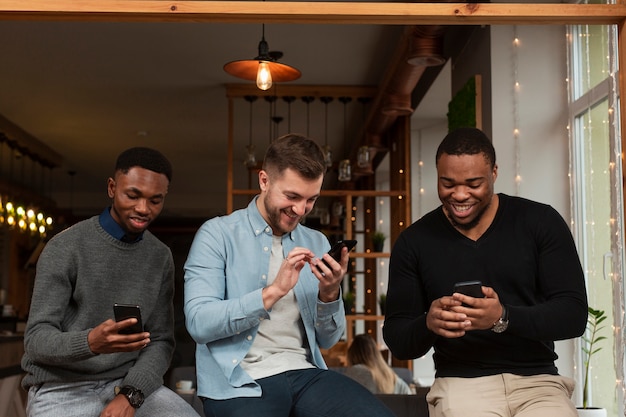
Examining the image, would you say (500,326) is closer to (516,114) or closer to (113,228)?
(113,228)

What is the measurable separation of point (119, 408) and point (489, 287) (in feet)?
3.80

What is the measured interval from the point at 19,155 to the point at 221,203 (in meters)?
5.46

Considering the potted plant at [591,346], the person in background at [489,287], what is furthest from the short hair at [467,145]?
the potted plant at [591,346]

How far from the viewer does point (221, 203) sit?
16.7 metres

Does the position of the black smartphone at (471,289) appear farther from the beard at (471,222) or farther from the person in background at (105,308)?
the person in background at (105,308)

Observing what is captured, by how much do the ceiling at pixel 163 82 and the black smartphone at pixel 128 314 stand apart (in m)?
4.58

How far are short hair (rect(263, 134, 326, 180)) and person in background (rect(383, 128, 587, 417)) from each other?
0.39m

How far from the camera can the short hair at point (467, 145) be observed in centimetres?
261

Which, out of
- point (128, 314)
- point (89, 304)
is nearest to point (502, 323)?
point (128, 314)

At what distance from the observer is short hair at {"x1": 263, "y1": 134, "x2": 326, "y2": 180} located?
2568 mm

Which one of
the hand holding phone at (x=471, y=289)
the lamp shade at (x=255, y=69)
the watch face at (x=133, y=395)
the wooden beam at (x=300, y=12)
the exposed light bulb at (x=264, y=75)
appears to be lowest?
Result: the watch face at (x=133, y=395)

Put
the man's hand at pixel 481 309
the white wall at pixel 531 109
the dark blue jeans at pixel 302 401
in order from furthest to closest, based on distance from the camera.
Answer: the white wall at pixel 531 109 → the dark blue jeans at pixel 302 401 → the man's hand at pixel 481 309

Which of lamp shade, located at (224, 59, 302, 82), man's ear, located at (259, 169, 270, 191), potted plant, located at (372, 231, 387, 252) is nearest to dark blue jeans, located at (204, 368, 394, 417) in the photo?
man's ear, located at (259, 169, 270, 191)

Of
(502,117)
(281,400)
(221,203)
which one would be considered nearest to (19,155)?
(221,203)
